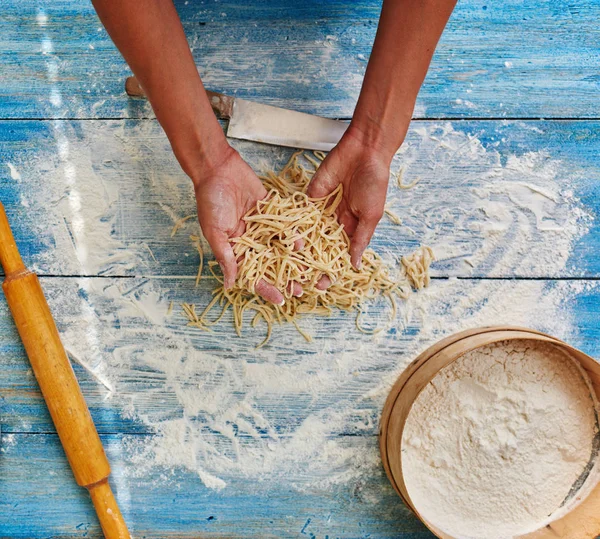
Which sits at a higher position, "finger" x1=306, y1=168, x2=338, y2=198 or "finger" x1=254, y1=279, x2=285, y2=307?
"finger" x1=306, y1=168, x2=338, y2=198

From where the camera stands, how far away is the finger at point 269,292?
1026 mm

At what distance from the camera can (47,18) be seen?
119 centimetres

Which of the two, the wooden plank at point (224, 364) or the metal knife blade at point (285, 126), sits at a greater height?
the metal knife blade at point (285, 126)

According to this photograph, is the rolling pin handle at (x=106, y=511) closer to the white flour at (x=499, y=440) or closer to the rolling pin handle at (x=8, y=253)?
the rolling pin handle at (x=8, y=253)

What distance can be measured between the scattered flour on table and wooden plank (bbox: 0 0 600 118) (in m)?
0.10

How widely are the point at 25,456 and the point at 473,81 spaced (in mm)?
1335

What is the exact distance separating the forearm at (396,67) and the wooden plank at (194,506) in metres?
0.68

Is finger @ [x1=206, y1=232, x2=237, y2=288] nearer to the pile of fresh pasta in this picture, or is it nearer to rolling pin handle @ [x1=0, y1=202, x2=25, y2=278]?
the pile of fresh pasta

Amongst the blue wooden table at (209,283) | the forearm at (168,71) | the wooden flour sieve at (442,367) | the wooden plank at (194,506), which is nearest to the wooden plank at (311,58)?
the blue wooden table at (209,283)

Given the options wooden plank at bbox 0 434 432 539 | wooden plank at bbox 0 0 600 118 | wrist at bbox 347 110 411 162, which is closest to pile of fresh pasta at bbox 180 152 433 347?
wrist at bbox 347 110 411 162

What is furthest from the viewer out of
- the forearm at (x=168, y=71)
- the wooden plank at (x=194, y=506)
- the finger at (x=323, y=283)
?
the wooden plank at (x=194, y=506)

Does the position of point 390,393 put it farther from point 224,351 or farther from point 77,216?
point 77,216

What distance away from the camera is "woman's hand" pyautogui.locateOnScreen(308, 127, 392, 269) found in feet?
3.30

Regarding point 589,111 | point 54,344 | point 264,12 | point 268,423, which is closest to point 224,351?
point 268,423
